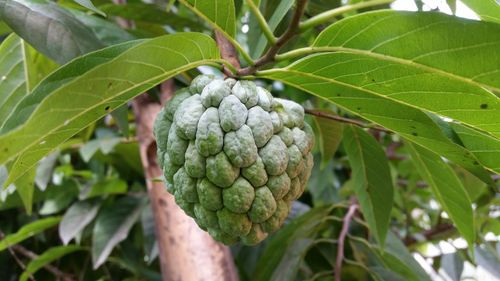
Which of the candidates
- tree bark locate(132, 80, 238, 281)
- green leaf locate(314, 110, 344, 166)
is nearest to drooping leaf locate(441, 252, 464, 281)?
green leaf locate(314, 110, 344, 166)

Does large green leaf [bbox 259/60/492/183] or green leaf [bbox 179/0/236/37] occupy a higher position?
green leaf [bbox 179/0/236/37]

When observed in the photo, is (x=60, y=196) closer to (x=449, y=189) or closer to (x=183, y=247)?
(x=183, y=247)

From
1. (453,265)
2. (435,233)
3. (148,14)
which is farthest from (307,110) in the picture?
(435,233)

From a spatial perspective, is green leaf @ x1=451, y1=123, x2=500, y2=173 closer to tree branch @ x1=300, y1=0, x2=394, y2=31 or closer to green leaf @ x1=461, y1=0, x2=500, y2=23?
green leaf @ x1=461, y1=0, x2=500, y2=23

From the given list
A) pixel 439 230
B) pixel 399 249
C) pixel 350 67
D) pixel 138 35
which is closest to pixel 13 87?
pixel 138 35

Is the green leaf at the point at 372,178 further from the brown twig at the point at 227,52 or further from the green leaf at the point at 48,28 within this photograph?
the green leaf at the point at 48,28

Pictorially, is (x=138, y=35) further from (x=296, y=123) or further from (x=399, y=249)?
(x=399, y=249)
